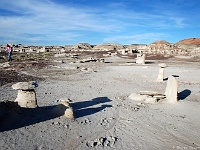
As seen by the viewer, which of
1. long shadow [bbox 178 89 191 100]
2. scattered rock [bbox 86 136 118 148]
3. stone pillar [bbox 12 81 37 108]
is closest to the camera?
scattered rock [bbox 86 136 118 148]

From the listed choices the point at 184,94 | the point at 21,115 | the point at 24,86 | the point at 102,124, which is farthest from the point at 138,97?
the point at 21,115

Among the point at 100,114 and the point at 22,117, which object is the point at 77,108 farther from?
the point at 22,117

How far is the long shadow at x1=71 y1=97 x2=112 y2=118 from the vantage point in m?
11.9

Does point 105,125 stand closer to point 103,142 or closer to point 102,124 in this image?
point 102,124

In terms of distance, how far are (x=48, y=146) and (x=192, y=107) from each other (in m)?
9.09

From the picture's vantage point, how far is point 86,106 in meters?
13.3

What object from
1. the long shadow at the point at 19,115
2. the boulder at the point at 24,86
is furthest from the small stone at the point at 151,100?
the boulder at the point at 24,86

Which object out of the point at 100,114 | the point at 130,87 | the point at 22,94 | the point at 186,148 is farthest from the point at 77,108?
the point at 130,87

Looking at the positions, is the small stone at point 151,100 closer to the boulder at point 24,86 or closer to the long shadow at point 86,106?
the long shadow at point 86,106

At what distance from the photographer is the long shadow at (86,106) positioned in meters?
11.9

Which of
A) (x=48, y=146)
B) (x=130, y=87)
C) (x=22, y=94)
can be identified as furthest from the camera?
(x=130, y=87)

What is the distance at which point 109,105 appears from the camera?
13672 millimetres

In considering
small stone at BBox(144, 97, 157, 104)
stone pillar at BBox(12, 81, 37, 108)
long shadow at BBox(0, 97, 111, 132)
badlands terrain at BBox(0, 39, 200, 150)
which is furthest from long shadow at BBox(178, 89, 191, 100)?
stone pillar at BBox(12, 81, 37, 108)

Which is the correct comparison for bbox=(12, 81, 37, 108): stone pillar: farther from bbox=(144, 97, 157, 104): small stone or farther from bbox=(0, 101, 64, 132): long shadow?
bbox=(144, 97, 157, 104): small stone
